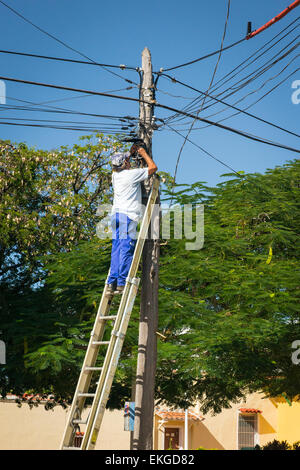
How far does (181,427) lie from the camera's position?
103 feet

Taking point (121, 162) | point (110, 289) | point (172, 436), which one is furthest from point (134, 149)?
point (172, 436)

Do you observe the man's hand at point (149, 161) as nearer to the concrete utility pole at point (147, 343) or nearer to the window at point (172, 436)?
the concrete utility pole at point (147, 343)

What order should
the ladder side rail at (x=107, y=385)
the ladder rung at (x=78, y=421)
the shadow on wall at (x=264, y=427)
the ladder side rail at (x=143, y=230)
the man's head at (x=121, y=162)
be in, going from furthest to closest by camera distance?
the shadow on wall at (x=264, y=427) → the man's head at (x=121, y=162) → the ladder side rail at (x=143, y=230) → the ladder rung at (x=78, y=421) → the ladder side rail at (x=107, y=385)

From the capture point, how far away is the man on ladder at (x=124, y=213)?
876 centimetres

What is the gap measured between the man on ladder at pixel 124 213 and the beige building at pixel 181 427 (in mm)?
21552

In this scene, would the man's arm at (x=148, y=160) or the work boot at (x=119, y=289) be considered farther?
the man's arm at (x=148, y=160)

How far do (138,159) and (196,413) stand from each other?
24155 millimetres

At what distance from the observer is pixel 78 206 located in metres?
26.4

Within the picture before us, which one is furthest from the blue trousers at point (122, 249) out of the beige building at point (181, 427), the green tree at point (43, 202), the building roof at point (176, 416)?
the building roof at point (176, 416)

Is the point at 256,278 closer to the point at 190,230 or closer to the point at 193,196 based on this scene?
the point at 190,230

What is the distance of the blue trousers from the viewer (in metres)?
8.70

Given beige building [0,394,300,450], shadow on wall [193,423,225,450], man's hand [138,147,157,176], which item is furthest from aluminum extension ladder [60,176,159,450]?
shadow on wall [193,423,225,450]
